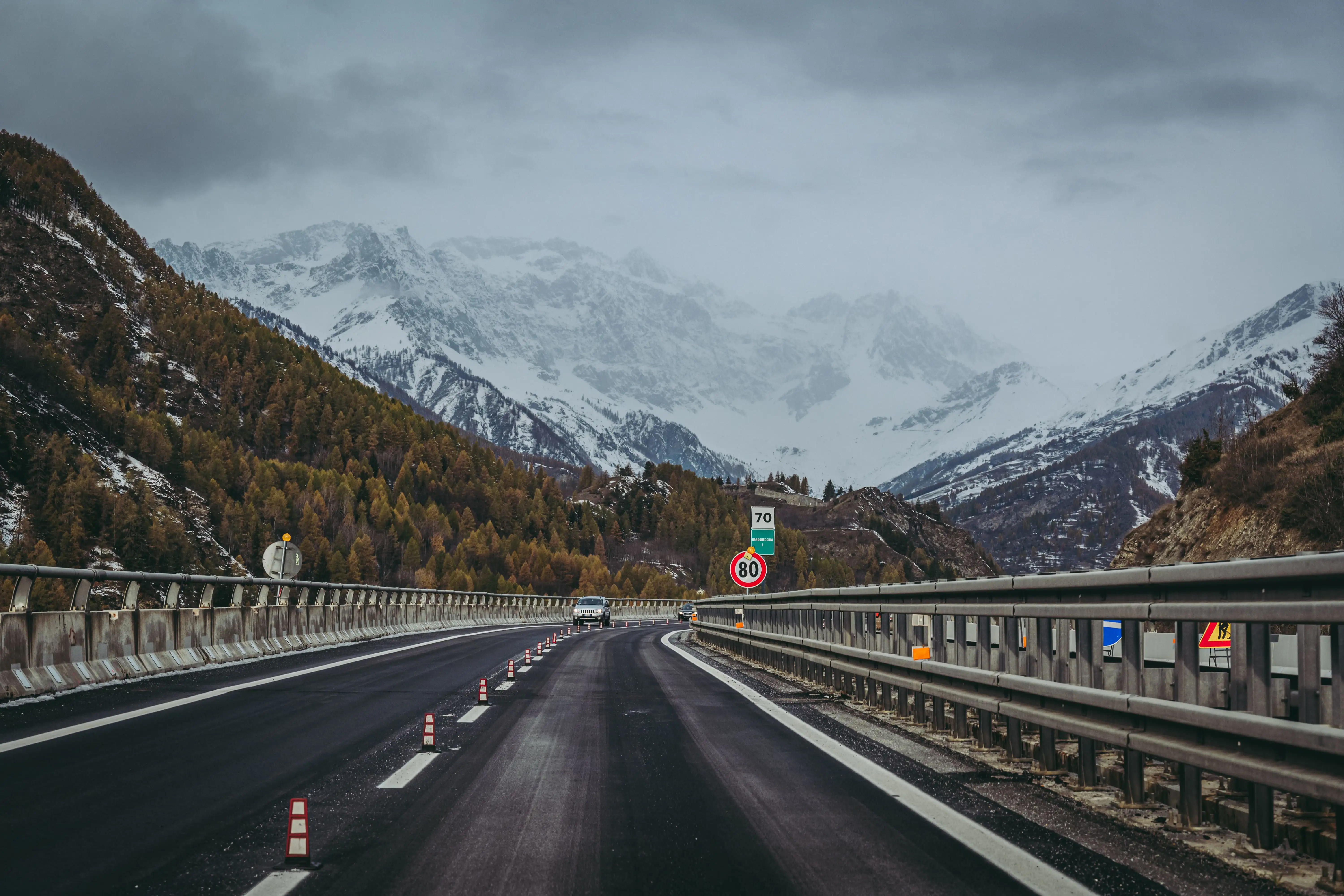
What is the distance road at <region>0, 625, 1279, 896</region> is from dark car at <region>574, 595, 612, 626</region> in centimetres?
5623

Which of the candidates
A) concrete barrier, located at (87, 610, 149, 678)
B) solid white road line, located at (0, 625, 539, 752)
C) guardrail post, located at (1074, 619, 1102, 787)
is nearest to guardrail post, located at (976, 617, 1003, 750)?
guardrail post, located at (1074, 619, 1102, 787)

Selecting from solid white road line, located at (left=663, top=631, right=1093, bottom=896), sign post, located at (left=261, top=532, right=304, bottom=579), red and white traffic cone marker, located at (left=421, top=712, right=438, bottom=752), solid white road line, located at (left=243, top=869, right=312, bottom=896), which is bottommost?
solid white road line, located at (left=243, top=869, right=312, bottom=896)

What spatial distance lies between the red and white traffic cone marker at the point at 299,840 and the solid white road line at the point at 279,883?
44mm

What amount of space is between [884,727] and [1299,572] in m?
6.95

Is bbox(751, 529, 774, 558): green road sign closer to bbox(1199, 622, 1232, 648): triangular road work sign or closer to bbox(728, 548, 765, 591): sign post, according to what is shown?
Result: bbox(728, 548, 765, 591): sign post

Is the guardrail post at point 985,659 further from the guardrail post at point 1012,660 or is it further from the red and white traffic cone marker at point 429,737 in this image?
the red and white traffic cone marker at point 429,737

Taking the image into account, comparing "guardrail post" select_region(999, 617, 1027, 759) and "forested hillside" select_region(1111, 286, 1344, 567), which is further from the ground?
"forested hillside" select_region(1111, 286, 1344, 567)

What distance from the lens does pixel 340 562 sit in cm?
18375

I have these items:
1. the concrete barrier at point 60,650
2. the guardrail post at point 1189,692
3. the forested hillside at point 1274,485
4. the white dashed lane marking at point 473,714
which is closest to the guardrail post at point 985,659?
the guardrail post at point 1189,692

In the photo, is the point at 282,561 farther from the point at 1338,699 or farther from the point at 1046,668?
the point at 1338,699

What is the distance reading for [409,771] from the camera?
8.79 metres

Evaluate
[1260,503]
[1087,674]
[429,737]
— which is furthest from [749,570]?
[1260,503]

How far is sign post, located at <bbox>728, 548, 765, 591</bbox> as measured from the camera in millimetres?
31703

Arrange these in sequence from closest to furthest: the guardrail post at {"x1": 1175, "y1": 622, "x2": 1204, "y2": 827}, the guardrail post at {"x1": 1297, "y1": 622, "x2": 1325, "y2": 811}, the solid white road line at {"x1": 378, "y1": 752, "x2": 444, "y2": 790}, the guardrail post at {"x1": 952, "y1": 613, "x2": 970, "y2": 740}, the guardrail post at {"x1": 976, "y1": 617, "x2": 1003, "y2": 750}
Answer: the guardrail post at {"x1": 1297, "y1": 622, "x2": 1325, "y2": 811} → the guardrail post at {"x1": 1175, "y1": 622, "x2": 1204, "y2": 827} → the solid white road line at {"x1": 378, "y1": 752, "x2": 444, "y2": 790} → the guardrail post at {"x1": 976, "y1": 617, "x2": 1003, "y2": 750} → the guardrail post at {"x1": 952, "y1": 613, "x2": 970, "y2": 740}
